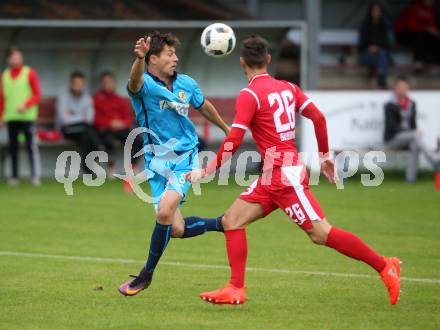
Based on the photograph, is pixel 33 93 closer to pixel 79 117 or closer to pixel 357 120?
pixel 79 117

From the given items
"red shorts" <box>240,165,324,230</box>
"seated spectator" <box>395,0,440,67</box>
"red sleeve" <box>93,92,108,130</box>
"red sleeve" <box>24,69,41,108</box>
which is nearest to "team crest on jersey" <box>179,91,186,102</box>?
"red shorts" <box>240,165,324,230</box>

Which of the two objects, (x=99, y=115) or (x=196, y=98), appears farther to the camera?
(x=99, y=115)

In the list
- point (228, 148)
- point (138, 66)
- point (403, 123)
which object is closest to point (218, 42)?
point (138, 66)

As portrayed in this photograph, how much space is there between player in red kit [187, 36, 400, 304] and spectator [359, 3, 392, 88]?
12.6 m

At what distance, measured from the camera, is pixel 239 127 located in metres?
7.24

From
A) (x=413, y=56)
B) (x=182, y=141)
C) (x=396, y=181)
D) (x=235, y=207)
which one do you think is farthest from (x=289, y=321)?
(x=413, y=56)

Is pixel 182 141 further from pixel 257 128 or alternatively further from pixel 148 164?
pixel 257 128

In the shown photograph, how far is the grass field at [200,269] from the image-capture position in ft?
23.3

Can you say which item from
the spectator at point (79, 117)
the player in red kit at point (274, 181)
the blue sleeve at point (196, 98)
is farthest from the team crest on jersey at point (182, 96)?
the spectator at point (79, 117)

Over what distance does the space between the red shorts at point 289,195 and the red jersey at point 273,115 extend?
0.25ft

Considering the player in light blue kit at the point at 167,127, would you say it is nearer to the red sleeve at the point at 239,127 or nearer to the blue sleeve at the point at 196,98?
the blue sleeve at the point at 196,98

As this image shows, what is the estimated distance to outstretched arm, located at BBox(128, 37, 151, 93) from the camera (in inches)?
297

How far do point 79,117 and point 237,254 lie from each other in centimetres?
1000

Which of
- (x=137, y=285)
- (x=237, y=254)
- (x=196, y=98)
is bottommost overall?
(x=137, y=285)
